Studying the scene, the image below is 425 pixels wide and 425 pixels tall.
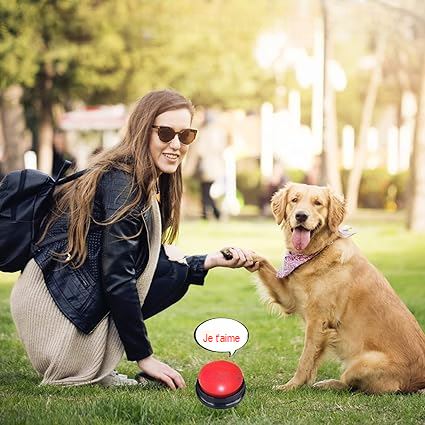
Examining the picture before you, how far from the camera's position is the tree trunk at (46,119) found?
23.5 m

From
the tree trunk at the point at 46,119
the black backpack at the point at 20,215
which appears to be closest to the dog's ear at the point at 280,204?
the black backpack at the point at 20,215

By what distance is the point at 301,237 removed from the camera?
5.18m

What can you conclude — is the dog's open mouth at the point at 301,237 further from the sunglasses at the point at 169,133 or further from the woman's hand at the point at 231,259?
the sunglasses at the point at 169,133

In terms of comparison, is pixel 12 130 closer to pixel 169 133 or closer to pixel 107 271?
pixel 169 133

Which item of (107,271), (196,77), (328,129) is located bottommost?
(328,129)

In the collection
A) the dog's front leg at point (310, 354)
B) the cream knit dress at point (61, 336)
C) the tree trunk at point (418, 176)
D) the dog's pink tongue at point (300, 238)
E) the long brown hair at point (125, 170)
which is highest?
the long brown hair at point (125, 170)

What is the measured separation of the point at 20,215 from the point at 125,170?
0.61 meters

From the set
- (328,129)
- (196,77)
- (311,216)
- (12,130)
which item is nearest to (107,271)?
(311,216)

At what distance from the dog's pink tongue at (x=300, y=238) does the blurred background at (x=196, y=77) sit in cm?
1334

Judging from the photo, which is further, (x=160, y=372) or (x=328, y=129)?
(x=328, y=129)

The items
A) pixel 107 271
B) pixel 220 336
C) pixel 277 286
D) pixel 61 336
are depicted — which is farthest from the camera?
pixel 277 286

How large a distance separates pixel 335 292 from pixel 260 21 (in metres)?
23.3

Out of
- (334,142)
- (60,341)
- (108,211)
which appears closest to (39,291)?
(60,341)

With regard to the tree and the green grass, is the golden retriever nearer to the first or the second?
the green grass
